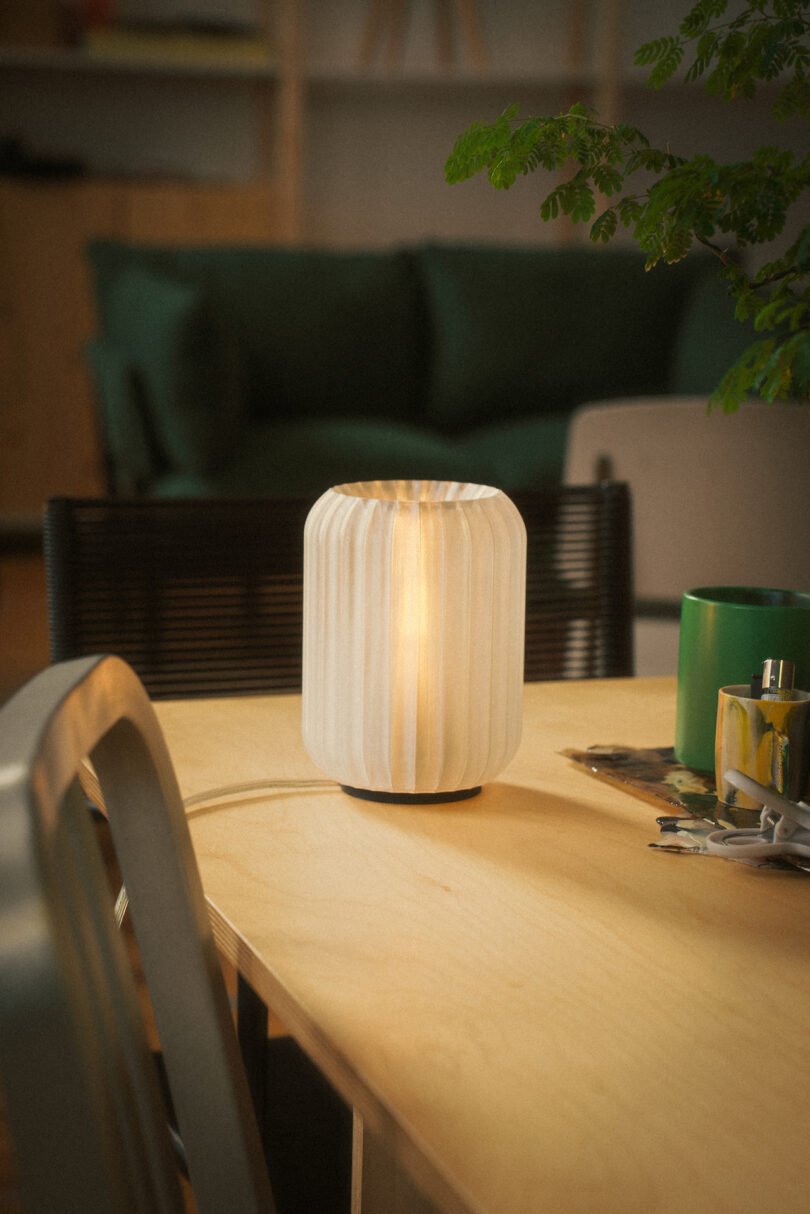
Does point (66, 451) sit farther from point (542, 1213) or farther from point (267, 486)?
point (542, 1213)

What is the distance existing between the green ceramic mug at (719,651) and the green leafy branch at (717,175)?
5.3 inches

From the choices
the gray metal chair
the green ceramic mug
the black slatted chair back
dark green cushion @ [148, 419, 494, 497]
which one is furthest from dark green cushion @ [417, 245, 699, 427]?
the gray metal chair

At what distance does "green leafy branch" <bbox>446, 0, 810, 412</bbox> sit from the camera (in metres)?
0.62

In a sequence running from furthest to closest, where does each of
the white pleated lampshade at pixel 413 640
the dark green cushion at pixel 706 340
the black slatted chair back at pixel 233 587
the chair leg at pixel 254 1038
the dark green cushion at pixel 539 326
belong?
the dark green cushion at pixel 539 326 → the dark green cushion at pixel 706 340 → the black slatted chair back at pixel 233 587 → the chair leg at pixel 254 1038 → the white pleated lampshade at pixel 413 640

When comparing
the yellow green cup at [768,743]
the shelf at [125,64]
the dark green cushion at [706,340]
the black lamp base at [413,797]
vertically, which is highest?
the shelf at [125,64]

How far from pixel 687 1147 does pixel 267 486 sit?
101 inches

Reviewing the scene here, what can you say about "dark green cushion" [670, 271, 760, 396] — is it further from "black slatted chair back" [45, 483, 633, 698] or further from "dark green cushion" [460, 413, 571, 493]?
"black slatted chair back" [45, 483, 633, 698]

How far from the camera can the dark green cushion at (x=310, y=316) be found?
3.39m

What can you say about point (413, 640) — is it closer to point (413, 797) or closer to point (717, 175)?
point (413, 797)

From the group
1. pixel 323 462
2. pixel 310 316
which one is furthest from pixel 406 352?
pixel 323 462

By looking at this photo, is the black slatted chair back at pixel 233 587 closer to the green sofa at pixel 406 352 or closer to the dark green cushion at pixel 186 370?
the dark green cushion at pixel 186 370

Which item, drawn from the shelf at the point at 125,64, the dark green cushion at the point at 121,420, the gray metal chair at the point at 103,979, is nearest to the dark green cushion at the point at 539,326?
the dark green cushion at the point at 121,420

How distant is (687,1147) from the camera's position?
0.41m

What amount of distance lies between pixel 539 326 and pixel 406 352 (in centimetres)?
39
